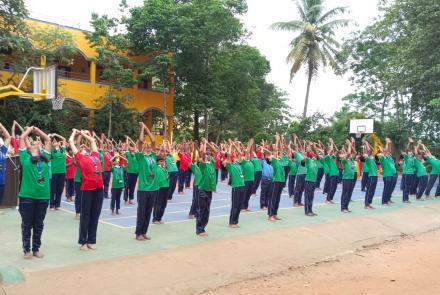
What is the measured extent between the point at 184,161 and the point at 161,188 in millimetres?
6901

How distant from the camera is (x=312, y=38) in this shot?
30891mm

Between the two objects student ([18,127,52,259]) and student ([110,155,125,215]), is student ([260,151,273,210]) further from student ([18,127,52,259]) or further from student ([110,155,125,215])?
student ([18,127,52,259])

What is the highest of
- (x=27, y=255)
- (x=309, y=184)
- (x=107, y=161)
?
(x=107, y=161)

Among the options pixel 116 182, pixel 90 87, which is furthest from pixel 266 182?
pixel 90 87

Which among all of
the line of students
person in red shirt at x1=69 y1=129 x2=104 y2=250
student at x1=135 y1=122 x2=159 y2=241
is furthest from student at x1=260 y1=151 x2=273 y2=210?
person in red shirt at x1=69 y1=129 x2=104 y2=250

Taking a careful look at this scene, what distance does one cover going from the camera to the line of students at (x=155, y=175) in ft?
24.0

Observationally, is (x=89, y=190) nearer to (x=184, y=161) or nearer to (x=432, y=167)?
(x=184, y=161)

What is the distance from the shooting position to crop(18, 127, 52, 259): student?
7.13 m

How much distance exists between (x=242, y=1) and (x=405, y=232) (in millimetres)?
21090

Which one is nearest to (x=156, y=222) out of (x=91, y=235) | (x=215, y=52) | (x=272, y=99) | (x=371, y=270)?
(x=91, y=235)

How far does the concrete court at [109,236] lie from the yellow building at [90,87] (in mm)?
16385

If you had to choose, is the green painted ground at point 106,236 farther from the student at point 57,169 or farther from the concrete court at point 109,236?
the student at point 57,169

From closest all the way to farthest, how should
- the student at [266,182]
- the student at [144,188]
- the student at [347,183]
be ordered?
the student at [144,188] → the student at [266,182] → the student at [347,183]

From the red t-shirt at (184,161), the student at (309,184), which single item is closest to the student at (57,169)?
the red t-shirt at (184,161)
